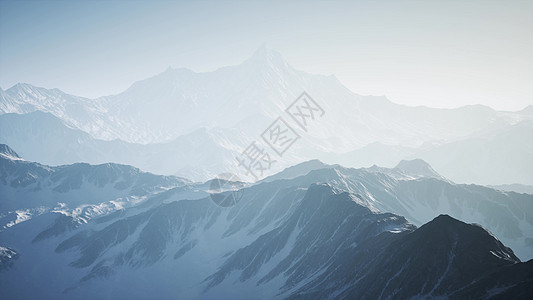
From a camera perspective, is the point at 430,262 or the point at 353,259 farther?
the point at 353,259

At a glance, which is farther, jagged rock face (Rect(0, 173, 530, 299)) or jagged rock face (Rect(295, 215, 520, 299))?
jagged rock face (Rect(0, 173, 530, 299))

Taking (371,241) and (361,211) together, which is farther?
(361,211)

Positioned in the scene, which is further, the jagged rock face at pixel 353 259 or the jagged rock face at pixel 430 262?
the jagged rock face at pixel 353 259

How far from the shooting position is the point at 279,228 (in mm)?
196500

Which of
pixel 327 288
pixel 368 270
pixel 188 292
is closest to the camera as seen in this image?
pixel 368 270

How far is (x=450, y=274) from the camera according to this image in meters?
88.6

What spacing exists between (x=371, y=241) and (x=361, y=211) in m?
26.9

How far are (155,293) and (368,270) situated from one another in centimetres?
13876

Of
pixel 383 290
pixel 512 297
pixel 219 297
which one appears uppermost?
pixel 512 297

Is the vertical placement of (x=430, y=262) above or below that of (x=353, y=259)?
above

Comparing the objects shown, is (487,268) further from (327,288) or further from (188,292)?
(188,292)

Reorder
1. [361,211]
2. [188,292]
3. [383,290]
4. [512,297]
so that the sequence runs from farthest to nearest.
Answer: [188,292] → [361,211] → [383,290] → [512,297]

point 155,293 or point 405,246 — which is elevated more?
point 405,246

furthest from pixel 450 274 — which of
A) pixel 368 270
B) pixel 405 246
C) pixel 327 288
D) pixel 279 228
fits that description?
pixel 279 228
